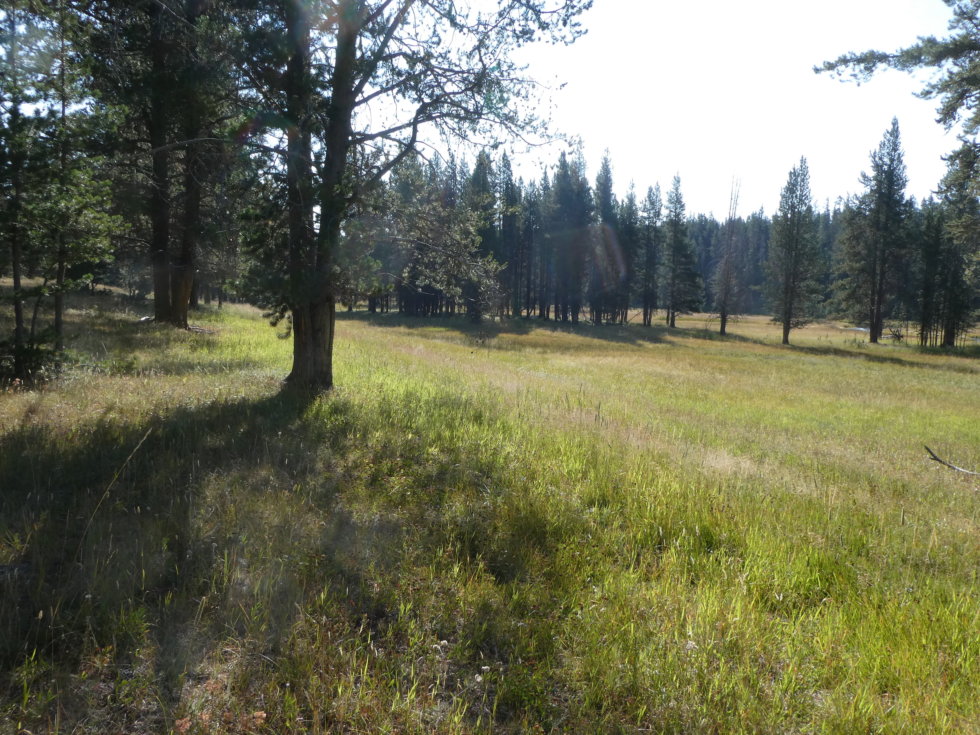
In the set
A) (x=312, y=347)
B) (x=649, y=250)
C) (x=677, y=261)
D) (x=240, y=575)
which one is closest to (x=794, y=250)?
(x=677, y=261)

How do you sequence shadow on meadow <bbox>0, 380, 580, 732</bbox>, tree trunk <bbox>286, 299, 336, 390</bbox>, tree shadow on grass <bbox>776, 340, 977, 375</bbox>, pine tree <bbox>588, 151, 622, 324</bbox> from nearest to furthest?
shadow on meadow <bbox>0, 380, 580, 732</bbox>
tree trunk <bbox>286, 299, 336, 390</bbox>
tree shadow on grass <bbox>776, 340, 977, 375</bbox>
pine tree <bbox>588, 151, 622, 324</bbox>

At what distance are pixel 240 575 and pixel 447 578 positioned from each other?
134 cm

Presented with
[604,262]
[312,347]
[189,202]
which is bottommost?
[312,347]

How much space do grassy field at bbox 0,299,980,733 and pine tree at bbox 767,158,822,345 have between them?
1747 inches

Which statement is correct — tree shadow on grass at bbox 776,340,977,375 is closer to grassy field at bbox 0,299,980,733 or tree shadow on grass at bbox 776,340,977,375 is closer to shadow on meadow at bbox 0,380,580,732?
grassy field at bbox 0,299,980,733

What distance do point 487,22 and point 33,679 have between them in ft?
31.5

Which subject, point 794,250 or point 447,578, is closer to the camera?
point 447,578

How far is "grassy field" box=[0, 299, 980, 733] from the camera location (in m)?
2.47

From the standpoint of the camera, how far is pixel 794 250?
45.6m

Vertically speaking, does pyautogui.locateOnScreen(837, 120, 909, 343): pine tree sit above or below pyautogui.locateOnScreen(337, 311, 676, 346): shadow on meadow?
above

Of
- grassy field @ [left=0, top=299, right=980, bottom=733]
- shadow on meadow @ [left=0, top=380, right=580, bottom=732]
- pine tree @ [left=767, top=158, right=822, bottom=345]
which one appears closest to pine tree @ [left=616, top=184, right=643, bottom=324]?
pine tree @ [left=767, top=158, right=822, bottom=345]

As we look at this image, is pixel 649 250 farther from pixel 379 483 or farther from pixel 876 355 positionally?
pixel 379 483

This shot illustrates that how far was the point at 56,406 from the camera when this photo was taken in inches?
255

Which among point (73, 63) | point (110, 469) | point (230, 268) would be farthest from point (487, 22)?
point (230, 268)
